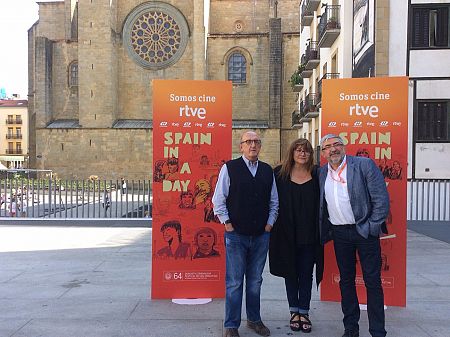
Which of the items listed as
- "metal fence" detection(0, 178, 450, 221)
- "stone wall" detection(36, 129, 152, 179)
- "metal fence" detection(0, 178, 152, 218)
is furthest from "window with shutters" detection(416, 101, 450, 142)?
"stone wall" detection(36, 129, 152, 179)

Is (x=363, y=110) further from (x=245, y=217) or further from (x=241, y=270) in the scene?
(x=241, y=270)

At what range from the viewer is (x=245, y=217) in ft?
13.3

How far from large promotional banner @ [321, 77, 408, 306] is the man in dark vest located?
1.26m

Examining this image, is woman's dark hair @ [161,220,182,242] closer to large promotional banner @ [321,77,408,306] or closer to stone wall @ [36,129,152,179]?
large promotional banner @ [321,77,408,306]

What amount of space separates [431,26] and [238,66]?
69.9 ft

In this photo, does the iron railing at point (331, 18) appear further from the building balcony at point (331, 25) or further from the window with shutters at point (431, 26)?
the window with shutters at point (431, 26)

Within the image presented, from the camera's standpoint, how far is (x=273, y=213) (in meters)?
4.16

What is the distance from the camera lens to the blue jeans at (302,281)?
4293 millimetres

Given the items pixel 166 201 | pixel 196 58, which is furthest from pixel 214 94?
pixel 196 58

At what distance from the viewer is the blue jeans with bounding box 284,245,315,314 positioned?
429 centimetres

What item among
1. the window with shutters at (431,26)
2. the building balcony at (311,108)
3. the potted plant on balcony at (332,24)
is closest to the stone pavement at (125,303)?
the window with shutters at (431,26)

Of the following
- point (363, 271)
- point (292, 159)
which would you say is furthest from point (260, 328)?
point (292, 159)

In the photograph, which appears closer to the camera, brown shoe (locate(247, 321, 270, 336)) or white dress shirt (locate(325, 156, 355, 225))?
white dress shirt (locate(325, 156, 355, 225))

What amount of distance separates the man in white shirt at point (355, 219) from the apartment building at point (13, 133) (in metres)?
76.4
